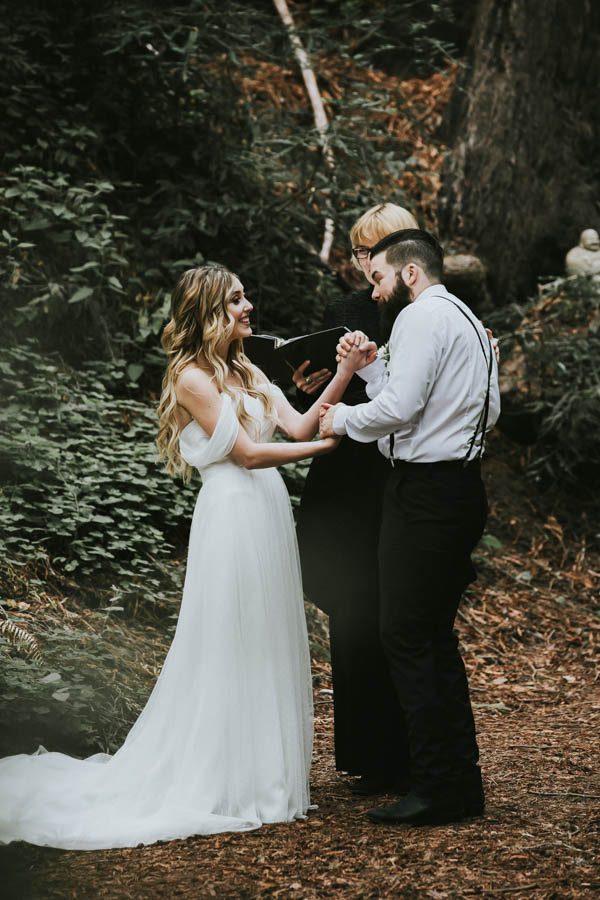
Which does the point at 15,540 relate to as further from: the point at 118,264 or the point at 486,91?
the point at 486,91

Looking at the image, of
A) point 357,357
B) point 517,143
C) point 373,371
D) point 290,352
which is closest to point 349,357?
point 357,357

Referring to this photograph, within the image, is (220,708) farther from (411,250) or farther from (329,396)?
(411,250)

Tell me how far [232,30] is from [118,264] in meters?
2.41

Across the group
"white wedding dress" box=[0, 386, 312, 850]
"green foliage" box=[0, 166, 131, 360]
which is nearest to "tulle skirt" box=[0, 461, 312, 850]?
"white wedding dress" box=[0, 386, 312, 850]

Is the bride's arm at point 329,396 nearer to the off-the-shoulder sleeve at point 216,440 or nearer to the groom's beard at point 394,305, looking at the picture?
the groom's beard at point 394,305

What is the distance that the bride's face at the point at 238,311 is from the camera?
14.4ft

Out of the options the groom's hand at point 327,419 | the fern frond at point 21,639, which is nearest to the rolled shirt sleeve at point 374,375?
the groom's hand at point 327,419

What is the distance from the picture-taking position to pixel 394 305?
4.16 meters

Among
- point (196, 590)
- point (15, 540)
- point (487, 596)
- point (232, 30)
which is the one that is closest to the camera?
point (196, 590)

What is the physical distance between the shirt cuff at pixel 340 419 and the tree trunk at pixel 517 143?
6839 mm

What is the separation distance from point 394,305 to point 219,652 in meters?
1.62

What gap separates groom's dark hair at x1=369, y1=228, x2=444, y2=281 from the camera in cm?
410

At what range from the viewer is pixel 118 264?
8477mm

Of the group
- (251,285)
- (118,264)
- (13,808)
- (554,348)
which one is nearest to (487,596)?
(554,348)
